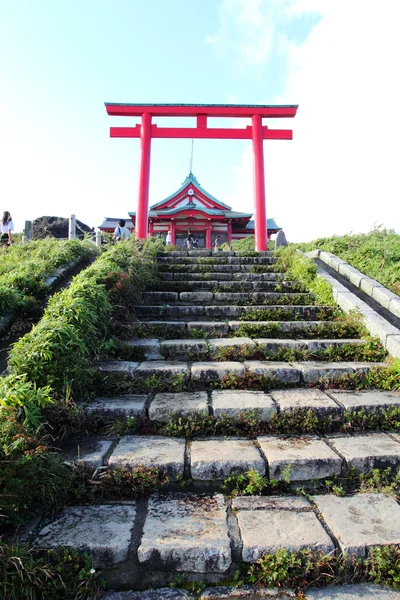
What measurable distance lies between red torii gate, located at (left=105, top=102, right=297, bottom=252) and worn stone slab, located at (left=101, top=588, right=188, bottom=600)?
8428 millimetres

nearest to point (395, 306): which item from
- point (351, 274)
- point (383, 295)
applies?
point (383, 295)

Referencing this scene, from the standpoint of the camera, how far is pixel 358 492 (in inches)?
94.4

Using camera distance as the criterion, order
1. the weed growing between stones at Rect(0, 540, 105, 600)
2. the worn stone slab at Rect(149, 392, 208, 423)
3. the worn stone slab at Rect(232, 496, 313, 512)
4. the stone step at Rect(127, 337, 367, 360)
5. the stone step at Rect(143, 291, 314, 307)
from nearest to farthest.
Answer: the weed growing between stones at Rect(0, 540, 105, 600) → the worn stone slab at Rect(232, 496, 313, 512) → the worn stone slab at Rect(149, 392, 208, 423) → the stone step at Rect(127, 337, 367, 360) → the stone step at Rect(143, 291, 314, 307)

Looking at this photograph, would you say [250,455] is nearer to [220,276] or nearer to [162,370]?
[162,370]

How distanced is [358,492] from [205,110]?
9.59 metres

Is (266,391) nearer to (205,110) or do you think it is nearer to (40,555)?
(40,555)

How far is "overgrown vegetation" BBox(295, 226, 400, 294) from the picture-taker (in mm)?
5807

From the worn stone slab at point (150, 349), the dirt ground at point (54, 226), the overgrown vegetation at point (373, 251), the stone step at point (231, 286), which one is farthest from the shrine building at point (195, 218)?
the worn stone slab at point (150, 349)

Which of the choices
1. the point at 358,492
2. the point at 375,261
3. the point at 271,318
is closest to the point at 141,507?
the point at 358,492

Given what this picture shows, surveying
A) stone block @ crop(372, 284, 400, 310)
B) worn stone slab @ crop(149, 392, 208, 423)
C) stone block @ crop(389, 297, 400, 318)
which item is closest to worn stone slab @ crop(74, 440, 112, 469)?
worn stone slab @ crop(149, 392, 208, 423)

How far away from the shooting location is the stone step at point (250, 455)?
2.43 m

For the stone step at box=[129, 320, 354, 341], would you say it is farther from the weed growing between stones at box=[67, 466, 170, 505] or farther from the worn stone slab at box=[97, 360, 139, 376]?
the weed growing between stones at box=[67, 466, 170, 505]

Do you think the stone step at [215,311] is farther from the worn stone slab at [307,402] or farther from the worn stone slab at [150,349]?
the worn stone slab at [307,402]

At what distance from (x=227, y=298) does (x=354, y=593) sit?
4.15 meters
